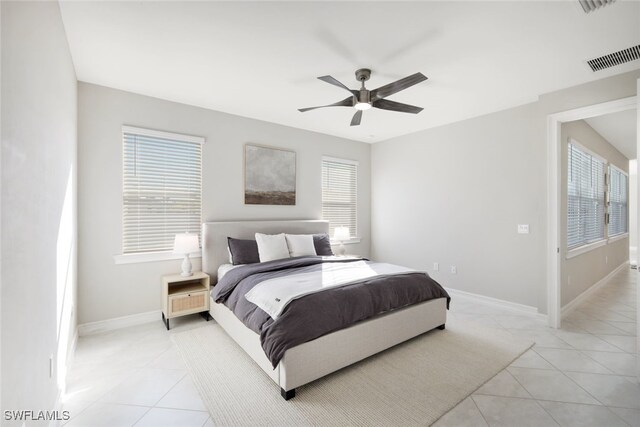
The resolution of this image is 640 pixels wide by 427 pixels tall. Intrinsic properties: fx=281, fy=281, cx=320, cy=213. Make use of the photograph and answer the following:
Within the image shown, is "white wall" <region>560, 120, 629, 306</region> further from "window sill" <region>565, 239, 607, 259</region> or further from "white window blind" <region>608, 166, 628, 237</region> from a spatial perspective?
"white window blind" <region>608, 166, 628, 237</region>

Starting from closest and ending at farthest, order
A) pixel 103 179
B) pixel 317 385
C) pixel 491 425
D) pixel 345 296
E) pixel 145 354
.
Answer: pixel 491 425 < pixel 317 385 < pixel 345 296 < pixel 145 354 < pixel 103 179

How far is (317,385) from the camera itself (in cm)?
223

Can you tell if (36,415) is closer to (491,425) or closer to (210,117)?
(491,425)

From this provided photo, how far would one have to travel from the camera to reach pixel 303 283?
2574 millimetres

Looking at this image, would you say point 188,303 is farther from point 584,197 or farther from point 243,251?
point 584,197

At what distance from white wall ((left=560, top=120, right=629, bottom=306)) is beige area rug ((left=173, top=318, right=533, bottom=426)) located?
57.1 inches

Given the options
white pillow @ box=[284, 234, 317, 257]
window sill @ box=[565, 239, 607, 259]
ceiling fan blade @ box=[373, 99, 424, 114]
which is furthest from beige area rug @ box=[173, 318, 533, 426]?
ceiling fan blade @ box=[373, 99, 424, 114]

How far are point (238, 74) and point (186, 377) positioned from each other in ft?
9.41

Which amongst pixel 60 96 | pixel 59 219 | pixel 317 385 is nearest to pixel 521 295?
pixel 317 385

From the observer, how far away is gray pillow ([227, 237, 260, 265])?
3666mm

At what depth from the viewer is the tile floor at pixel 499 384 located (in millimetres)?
1869

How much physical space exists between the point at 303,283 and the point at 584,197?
15.9ft

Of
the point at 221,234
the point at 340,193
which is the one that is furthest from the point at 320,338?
the point at 340,193

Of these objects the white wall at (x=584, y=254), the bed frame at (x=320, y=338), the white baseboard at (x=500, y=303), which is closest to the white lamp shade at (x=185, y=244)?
the bed frame at (x=320, y=338)
